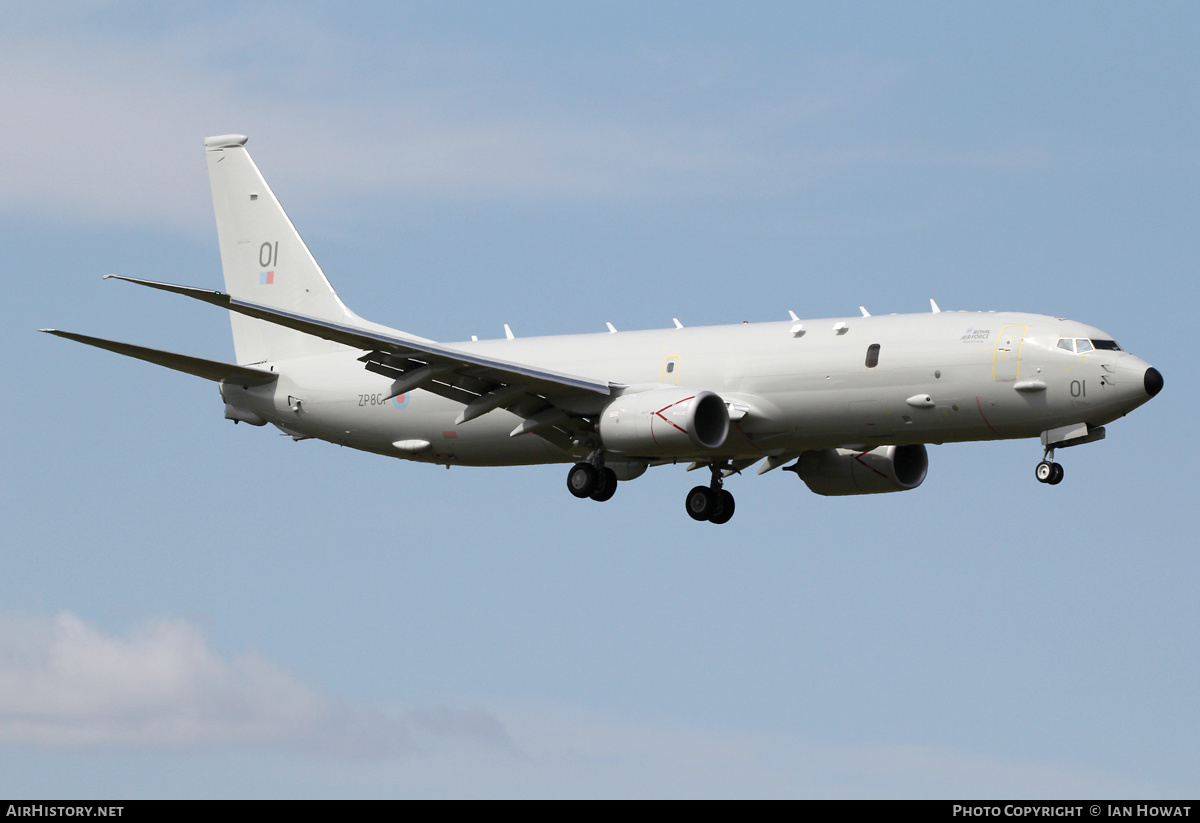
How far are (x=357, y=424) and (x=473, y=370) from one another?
7.61 m

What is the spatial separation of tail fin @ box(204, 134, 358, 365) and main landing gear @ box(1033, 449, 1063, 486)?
21.9 m

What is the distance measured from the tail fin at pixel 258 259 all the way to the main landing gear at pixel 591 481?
35.1 ft

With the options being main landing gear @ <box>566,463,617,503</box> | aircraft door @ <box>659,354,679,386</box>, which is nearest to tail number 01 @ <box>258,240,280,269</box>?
main landing gear @ <box>566,463,617,503</box>

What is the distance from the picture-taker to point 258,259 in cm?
5356

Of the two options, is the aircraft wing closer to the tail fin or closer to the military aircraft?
the military aircraft

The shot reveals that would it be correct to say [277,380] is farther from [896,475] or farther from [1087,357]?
[1087,357]

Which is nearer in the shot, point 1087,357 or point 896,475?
point 1087,357

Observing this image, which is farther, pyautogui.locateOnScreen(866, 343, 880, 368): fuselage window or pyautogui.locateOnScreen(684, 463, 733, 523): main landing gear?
pyautogui.locateOnScreen(684, 463, 733, 523): main landing gear

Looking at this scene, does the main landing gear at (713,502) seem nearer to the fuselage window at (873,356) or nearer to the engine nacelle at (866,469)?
the engine nacelle at (866,469)

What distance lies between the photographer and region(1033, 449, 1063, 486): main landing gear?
4022 centimetres

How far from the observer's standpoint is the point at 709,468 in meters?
48.6

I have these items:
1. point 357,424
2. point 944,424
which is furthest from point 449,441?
point 944,424

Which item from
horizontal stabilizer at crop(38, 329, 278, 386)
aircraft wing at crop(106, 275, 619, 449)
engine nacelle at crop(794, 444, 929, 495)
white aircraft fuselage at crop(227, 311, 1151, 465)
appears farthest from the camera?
engine nacelle at crop(794, 444, 929, 495)
